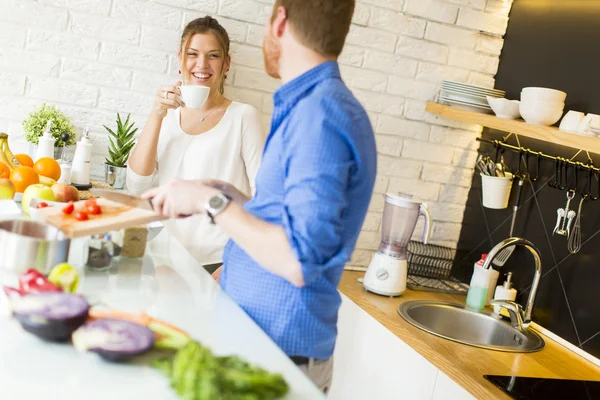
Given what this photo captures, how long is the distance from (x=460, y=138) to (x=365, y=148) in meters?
2.18

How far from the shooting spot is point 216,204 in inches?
58.2

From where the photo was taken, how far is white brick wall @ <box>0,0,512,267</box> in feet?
9.27

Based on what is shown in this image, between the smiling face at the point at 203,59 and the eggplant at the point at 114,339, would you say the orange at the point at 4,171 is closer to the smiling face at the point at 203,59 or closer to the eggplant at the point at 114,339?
the smiling face at the point at 203,59

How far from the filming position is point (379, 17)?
10.6 ft

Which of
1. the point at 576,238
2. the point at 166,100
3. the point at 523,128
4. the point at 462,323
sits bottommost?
the point at 462,323

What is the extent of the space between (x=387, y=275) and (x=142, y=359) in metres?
1.89

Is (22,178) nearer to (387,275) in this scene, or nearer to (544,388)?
→ (387,275)

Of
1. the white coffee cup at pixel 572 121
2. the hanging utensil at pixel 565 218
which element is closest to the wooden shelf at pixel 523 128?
the white coffee cup at pixel 572 121

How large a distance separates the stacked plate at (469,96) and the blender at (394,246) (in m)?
0.52

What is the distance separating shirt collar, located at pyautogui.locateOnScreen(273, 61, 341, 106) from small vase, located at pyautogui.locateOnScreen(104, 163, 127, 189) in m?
1.45

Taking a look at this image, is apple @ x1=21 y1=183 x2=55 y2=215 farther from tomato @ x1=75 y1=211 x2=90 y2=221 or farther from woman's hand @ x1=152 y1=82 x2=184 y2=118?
woman's hand @ x1=152 y1=82 x2=184 y2=118

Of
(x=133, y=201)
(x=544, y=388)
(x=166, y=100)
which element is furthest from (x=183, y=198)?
(x=544, y=388)

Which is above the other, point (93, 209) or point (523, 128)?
point (523, 128)

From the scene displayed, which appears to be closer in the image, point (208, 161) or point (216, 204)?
point (216, 204)
